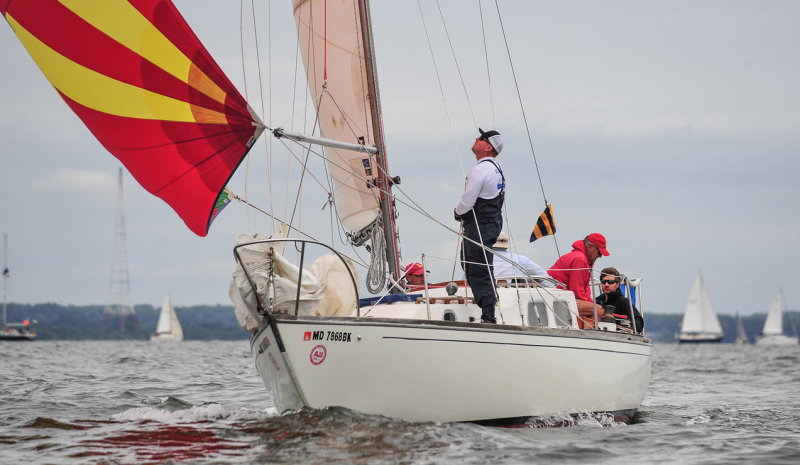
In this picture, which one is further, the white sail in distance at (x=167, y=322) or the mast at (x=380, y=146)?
the white sail in distance at (x=167, y=322)

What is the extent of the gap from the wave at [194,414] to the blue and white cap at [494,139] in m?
3.36

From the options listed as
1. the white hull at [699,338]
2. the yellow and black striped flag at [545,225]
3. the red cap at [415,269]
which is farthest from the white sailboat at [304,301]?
the white hull at [699,338]

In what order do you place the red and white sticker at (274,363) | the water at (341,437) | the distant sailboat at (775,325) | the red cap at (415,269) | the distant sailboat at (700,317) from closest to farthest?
the water at (341,437) < the red and white sticker at (274,363) < the red cap at (415,269) < the distant sailboat at (700,317) < the distant sailboat at (775,325)

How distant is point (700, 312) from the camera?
6956 centimetres

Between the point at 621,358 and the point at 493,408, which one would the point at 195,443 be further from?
the point at 621,358

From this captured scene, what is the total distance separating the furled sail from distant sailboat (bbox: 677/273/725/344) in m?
64.9

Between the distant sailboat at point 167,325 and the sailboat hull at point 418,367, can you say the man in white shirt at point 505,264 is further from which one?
the distant sailboat at point 167,325

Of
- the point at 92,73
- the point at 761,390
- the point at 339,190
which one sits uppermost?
the point at 92,73

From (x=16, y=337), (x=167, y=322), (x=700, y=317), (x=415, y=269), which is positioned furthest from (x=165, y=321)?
(x=415, y=269)

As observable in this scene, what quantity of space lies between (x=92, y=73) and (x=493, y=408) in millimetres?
4644

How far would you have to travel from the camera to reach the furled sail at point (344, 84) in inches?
352

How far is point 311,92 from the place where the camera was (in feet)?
30.7

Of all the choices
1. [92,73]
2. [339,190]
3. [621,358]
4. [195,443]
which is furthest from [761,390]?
[92,73]

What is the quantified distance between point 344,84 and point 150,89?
2774mm
